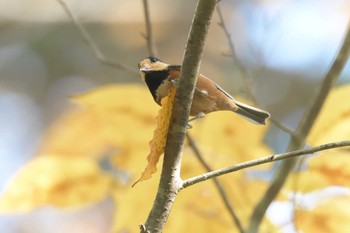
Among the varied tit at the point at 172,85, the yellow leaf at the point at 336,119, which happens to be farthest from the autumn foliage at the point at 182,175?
the varied tit at the point at 172,85

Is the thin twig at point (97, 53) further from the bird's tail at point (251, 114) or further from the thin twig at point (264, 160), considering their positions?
the thin twig at point (264, 160)

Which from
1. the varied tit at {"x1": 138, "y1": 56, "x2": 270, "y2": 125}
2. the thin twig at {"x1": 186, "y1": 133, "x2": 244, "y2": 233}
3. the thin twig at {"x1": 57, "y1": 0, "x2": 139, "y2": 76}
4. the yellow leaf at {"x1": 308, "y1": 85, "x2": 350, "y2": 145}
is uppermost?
the thin twig at {"x1": 57, "y1": 0, "x2": 139, "y2": 76}

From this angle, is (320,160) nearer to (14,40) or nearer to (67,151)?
(67,151)

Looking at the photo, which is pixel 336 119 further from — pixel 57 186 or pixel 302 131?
pixel 57 186

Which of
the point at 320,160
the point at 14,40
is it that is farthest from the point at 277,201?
the point at 14,40

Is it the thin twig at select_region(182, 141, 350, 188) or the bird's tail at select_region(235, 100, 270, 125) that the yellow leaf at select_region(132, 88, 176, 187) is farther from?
the bird's tail at select_region(235, 100, 270, 125)

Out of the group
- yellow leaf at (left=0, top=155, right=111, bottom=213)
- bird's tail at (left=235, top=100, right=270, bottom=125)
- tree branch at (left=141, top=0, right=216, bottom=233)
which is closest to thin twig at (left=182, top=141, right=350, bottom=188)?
tree branch at (left=141, top=0, right=216, bottom=233)
